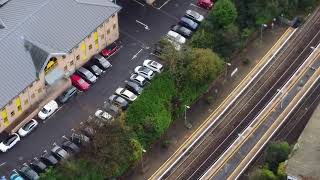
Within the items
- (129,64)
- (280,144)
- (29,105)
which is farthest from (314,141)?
(29,105)

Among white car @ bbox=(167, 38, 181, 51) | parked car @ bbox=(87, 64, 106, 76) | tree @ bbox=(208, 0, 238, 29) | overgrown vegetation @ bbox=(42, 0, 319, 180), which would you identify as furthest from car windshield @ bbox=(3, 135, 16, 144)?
tree @ bbox=(208, 0, 238, 29)

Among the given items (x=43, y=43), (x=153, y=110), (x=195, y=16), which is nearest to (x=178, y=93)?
(x=153, y=110)

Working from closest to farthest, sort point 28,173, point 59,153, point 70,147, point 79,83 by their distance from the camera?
point 28,173
point 59,153
point 70,147
point 79,83

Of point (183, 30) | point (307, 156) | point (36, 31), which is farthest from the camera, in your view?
point (183, 30)

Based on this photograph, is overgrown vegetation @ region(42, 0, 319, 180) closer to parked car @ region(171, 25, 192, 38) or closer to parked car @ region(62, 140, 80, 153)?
parked car @ region(62, 140, 80, 153)

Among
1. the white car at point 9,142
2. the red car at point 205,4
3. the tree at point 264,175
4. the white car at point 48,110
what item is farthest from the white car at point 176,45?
the white car at point 9,142

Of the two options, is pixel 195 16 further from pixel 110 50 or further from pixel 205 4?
pixel 110 50

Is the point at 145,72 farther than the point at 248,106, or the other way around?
the point at 248,106
